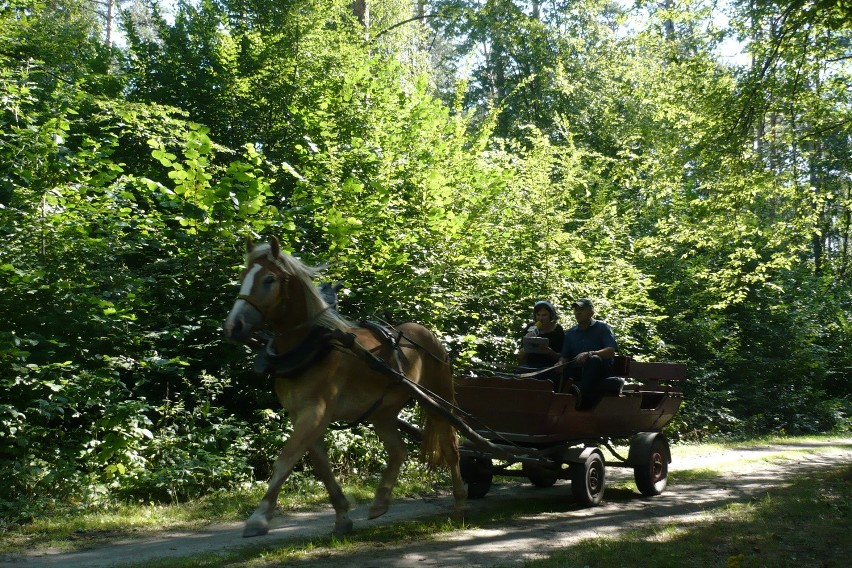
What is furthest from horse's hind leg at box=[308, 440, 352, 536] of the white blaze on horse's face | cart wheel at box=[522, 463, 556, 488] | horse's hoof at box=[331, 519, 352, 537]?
cart wheel at box=[522, 463, 556, 488]

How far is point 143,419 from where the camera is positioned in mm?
8703

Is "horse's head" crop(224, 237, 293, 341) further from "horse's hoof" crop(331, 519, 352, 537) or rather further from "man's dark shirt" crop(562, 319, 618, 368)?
"man's dark shirt" crop(562, 319, 618, 368)

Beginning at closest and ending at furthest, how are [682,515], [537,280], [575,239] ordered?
[682,515] → [537,280] → [575,239]

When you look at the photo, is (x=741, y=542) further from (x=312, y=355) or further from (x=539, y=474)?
(x=312, y=355)

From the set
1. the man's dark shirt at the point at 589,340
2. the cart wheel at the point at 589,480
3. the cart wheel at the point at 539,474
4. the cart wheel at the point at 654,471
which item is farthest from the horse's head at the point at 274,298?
the cart wheel at the point at 654,471

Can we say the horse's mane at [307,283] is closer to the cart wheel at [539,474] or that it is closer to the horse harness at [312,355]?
the horse harness at [312,355]

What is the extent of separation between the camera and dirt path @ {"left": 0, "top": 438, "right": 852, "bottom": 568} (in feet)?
20.3

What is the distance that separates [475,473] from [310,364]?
3.72m

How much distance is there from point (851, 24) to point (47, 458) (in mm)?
9099

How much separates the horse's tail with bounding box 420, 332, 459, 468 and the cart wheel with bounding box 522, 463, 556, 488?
119cm

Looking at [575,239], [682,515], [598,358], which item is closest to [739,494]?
[682,515]

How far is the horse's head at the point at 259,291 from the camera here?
5863mm

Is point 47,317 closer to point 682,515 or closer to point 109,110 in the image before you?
point 109,110

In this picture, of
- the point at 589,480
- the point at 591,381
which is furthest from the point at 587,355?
the point at 589,480
